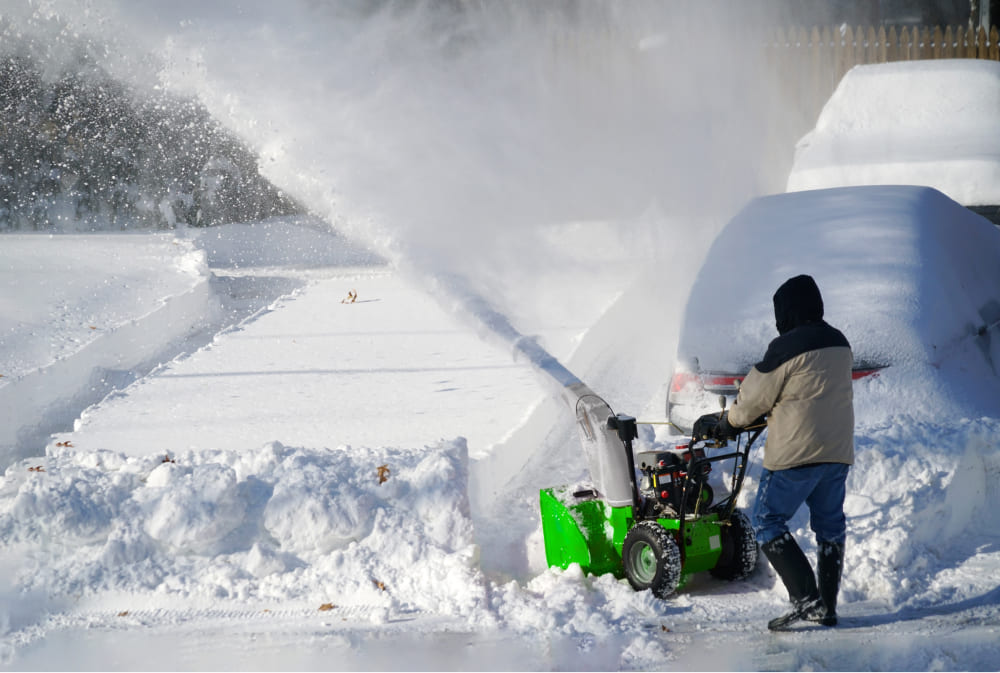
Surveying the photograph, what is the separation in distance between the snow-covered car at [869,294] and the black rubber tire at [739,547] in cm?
96

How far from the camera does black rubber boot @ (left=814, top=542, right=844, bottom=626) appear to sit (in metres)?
3.89

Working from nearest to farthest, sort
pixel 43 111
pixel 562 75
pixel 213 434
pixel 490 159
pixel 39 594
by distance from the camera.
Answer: pixel 39 594, pixel 213 434, pixel 490 159, pixel 562 75, pixel 43 111

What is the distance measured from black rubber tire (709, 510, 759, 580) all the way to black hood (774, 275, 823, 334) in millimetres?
1064

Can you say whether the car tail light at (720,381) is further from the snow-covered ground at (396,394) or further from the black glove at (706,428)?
the black glove at (706,428)

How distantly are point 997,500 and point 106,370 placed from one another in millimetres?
7765

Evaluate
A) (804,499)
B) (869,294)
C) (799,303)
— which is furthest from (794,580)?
(869,294)

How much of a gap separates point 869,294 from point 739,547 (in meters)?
1.87

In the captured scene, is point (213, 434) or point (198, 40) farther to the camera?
point (198, 40)

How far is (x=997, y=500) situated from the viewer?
15.8 ft

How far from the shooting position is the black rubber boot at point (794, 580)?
12.7 feet

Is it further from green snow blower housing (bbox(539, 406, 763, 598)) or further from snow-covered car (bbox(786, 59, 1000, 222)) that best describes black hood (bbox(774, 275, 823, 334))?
snow-covered car (bbox(786, 59, 1000, 222))

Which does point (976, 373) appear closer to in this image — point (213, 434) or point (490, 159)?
point (213, 434)

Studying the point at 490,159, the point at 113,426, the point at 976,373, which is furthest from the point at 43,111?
the point at 976,373

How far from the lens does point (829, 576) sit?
389cm
